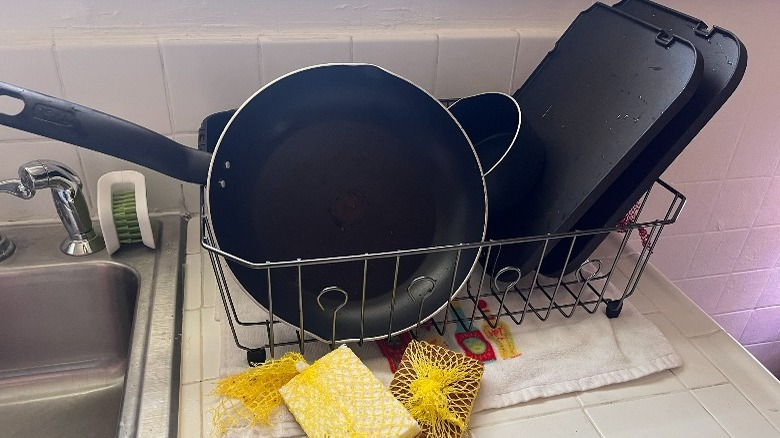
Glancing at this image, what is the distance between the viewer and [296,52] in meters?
0.72

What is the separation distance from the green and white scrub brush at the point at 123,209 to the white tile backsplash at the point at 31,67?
0.42ft

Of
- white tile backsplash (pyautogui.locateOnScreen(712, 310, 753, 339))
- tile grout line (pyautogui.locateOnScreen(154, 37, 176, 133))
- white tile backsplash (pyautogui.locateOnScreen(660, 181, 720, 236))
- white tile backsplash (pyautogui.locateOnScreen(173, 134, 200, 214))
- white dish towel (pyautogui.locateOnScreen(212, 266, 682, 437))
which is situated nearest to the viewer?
white dish towel (pyautogui.locateOnScreen(212, 266, 682, 437))

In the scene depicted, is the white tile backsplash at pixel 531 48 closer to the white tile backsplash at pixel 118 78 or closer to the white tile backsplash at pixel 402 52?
the white tile backsplash at pixel 402 52

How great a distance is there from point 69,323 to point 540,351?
1.99ft

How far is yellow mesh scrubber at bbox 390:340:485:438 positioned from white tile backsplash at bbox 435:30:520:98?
401 mm

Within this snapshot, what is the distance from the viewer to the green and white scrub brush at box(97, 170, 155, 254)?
69 centimetres

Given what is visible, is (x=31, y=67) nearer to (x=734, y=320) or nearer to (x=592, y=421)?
(x=592, y=421)

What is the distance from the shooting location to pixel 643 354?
0.62 m

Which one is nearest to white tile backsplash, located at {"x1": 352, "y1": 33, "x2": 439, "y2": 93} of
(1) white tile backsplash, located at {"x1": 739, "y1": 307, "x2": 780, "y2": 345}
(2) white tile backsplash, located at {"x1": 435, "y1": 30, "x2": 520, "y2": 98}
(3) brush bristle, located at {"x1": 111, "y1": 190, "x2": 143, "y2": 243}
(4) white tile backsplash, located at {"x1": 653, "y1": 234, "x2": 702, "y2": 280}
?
(2) white tile backsplash, located at {"x1": 435, "y1": 30, "x2": 520, "y2": 98}

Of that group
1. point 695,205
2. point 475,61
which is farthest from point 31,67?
point 695,205

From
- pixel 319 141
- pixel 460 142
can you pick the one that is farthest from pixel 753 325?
pixel 319 141

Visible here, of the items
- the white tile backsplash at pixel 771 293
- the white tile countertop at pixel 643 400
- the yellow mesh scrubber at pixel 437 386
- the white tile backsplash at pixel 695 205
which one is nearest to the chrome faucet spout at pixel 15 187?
the white tile countertop at pixel 643 400

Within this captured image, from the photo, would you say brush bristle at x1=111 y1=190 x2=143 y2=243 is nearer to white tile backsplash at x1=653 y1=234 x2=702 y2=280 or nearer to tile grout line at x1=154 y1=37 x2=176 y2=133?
tile grout line at x1=154 y1=37 x2=176 y2=133

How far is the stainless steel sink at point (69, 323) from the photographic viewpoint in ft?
2.25
